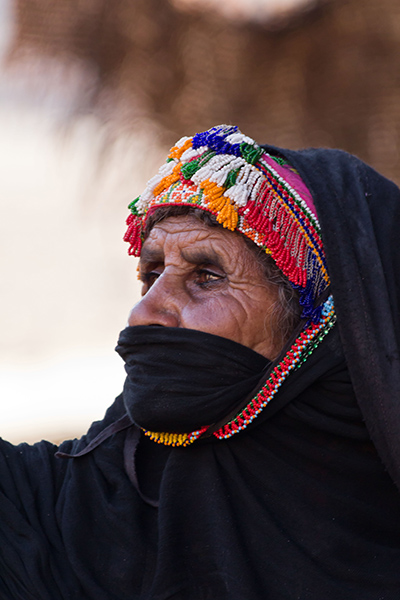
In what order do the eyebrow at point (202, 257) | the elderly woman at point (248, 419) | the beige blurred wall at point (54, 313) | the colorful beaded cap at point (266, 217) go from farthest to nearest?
the beige blurred wall at point (54, 313) → the eyebrow at point (202, 257) → the colorful beaded cap at point (266, 217) → the elderly woman at point (248, 419)

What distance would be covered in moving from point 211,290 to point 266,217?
0.31 meters

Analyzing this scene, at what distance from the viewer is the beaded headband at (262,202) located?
2.11 meters

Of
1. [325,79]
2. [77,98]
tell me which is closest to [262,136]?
[325,79]

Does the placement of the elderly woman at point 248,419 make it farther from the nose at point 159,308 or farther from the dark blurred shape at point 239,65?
the dark blurred shape at point 239,65

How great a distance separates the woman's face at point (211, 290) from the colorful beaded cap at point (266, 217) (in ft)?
0.29

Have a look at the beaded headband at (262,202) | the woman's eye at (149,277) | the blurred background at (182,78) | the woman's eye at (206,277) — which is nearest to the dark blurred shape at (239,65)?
the blurred background at (182,78)

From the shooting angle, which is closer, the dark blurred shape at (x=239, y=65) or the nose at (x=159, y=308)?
the nose at (x=159, y=308)

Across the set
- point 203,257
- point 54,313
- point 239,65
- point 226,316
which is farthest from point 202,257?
point 54,313

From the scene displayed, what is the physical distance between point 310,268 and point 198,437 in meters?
0.63

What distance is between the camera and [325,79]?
14.5 ft

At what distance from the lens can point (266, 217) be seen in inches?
84.1

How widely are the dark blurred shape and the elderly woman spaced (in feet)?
7.53

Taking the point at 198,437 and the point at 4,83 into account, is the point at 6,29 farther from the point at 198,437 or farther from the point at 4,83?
the point at 198,437

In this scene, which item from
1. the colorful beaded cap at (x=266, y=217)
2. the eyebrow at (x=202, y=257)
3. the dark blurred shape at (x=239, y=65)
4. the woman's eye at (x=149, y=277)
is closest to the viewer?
the colorful beaded cap at (x=266, y=217)
